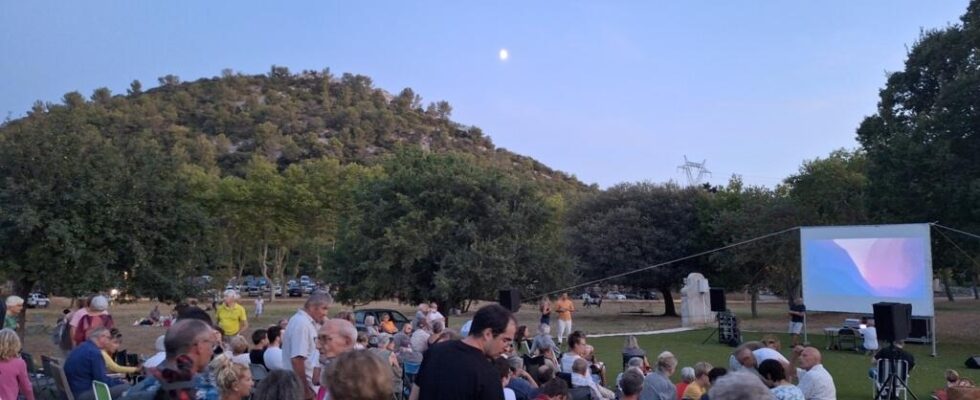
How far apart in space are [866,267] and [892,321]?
6.82m

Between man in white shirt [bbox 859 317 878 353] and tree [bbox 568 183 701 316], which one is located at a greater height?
tree [bbox 568 183 701 316]

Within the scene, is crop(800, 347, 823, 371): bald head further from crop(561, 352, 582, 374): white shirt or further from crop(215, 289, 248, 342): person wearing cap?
crop(215, 289, 248, 342): person wearing cap

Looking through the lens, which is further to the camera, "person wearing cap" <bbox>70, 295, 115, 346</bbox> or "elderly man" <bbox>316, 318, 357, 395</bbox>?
"person wearing cap" <bbox>70, 295, 115, 346</bbox>

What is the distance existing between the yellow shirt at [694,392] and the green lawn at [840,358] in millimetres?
5486

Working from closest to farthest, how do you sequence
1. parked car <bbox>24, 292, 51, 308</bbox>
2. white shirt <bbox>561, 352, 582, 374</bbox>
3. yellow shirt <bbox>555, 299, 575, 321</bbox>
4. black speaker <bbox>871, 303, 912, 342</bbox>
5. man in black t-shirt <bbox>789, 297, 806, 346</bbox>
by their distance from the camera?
1. white shirt <bbox>561, 352, 582, 374</bbox>
2. black speaker <bbox>871, 303, 912, 342</bbox>
3. yellow shirt <bbox>555, 299, 575, 321</bbox>
4. man in black t-shirt <bbox>789, 297, 806, 346</bbox>
5. parked car <bbox>24, 292, 51, 308</bbox>

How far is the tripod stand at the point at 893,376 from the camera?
944 centimetres

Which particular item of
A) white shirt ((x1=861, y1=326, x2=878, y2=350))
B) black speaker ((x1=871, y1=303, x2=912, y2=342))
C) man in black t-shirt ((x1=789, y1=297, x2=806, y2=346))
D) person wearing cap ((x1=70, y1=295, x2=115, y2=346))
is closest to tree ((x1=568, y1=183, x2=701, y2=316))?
man in black t-shirt ((x1=789, y1=297, x2=806, y2=346))

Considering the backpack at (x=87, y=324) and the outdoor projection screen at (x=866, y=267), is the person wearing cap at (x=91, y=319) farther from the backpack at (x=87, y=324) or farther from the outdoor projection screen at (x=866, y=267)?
the outdoor projection screen at (x=866, y=267)

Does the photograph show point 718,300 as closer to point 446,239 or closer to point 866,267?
point 866,267

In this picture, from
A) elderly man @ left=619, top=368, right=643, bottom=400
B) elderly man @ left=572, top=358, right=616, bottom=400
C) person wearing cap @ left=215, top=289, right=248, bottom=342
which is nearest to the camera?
elderly man @ left=619, top=368, right=643, bottom=400

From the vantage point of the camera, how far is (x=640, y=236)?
3294 centimetres

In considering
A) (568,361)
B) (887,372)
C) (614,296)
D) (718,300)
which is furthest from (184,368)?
(614,296)

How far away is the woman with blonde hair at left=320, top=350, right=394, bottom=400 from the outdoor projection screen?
15.3 meters

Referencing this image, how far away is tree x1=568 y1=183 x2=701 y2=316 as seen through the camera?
32.5 metres
